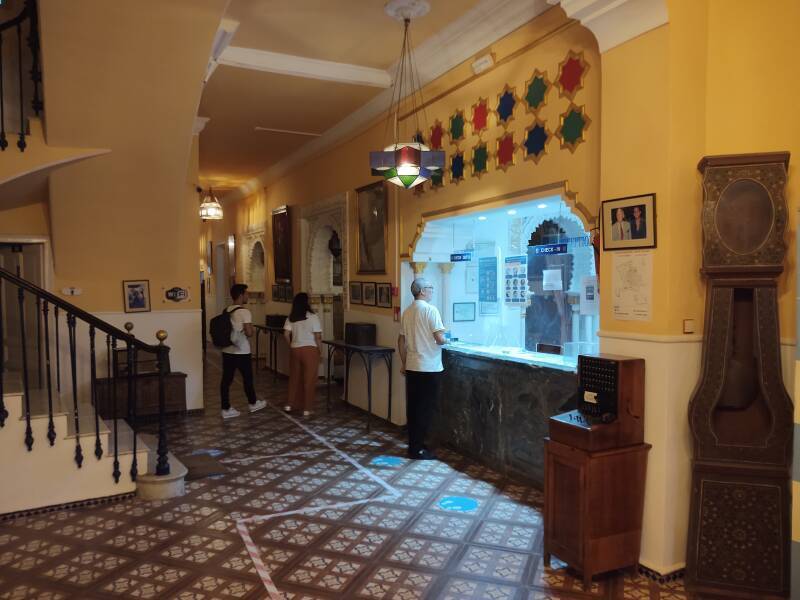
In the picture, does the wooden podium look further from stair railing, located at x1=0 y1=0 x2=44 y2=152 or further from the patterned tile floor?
stair railing, located at x1=0 y1=0 x2=44 y2=152

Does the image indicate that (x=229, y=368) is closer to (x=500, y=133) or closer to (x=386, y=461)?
(x=386, y=461)

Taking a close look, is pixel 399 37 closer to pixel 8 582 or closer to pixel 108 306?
pixel 108 306

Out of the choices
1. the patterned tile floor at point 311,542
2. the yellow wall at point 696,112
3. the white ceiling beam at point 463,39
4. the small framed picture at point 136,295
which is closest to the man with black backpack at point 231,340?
the small framed picture at point 136,295

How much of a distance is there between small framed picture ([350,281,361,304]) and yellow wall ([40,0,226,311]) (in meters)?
1.96

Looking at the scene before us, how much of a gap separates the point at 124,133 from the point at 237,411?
3.55 metres

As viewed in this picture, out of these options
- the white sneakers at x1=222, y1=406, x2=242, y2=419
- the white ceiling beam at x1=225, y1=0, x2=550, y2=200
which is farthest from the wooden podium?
the white sneakers at x1=222, y1=406, x2=242, y2=419

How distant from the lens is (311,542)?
3766mm

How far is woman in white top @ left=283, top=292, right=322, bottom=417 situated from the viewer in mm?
7145

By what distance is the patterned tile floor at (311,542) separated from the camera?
3.21m

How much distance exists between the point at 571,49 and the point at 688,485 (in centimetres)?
293

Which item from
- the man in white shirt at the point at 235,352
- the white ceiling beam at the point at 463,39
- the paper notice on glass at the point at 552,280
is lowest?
the man in white shirt at the point at 235,352

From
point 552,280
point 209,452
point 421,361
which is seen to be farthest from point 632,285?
point 209,452

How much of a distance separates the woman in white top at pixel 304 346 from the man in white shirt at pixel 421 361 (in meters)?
1.98

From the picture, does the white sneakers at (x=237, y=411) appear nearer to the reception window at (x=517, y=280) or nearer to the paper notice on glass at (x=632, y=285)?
the reception window at (x=517, y=280)
